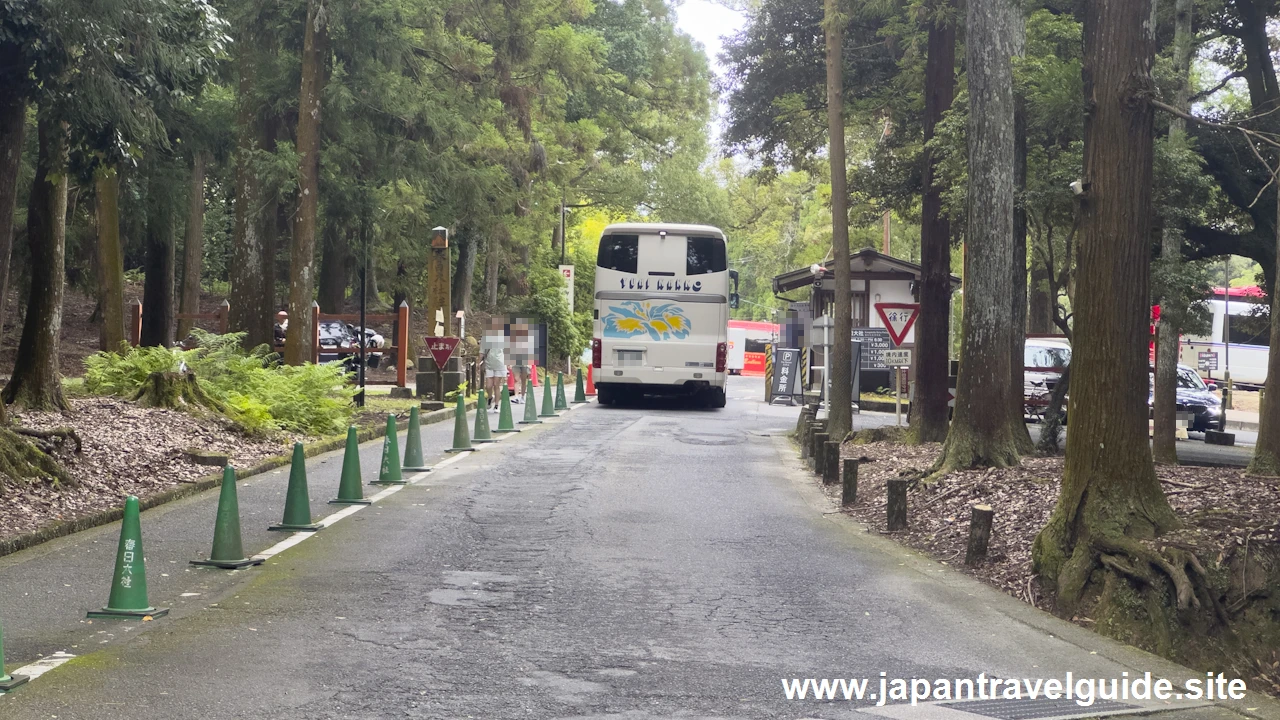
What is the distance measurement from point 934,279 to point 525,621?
43.1 ft

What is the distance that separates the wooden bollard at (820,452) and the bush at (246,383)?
7722 millimetres

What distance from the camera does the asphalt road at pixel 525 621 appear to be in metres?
6.42

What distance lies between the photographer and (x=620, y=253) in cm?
3109

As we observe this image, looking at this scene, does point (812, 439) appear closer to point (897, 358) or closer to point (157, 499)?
point (897, 358)

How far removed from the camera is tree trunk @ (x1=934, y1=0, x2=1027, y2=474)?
15.5 metres

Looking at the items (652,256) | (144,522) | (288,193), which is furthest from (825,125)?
(144,522)

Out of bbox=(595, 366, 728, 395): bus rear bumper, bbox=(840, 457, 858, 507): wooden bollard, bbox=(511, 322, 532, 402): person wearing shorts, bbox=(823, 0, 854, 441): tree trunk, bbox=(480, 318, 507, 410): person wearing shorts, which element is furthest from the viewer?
bbox=(595, 366, 728, 395): bus rear bumper

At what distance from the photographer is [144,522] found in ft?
38.6

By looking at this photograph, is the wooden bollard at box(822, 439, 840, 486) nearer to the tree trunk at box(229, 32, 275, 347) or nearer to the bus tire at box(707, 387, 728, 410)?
the tree trunk at box(229, 32, 275, 347)

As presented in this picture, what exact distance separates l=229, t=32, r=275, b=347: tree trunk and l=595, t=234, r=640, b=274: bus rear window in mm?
7941

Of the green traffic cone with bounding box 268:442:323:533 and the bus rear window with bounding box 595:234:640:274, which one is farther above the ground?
the bus rear window with bounding box 595:234:640:274

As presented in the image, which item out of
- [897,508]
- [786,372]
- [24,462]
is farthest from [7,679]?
[786,372]

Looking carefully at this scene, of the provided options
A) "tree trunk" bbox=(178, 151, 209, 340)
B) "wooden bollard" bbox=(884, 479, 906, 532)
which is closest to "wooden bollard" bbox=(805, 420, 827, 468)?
"wooden bollard" bbox=(884, 479, 906, 532)

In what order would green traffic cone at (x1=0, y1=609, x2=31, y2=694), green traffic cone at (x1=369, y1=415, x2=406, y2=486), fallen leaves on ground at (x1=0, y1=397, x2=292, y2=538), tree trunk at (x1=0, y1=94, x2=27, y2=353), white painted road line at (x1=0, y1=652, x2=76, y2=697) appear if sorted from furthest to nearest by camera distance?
green traffic cone at (x1=369, y1=415, x2=406, y2=486) < tree trunk at (x1=0, y1=94, x2=27, y2=353) < fallen leaves on ground at (x1=0, y1=397, x2=292, y2=538) < white painted road line at (x1=0, y1=652, x2=76, y2=697) < green traffic cone at (x1=0, y1=609, x2=31, y2=694)
